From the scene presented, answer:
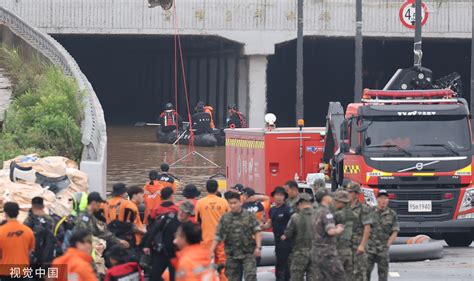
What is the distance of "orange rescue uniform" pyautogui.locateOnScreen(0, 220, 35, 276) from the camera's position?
45.3 ft

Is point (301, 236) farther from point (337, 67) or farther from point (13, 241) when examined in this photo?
point (337, 67)

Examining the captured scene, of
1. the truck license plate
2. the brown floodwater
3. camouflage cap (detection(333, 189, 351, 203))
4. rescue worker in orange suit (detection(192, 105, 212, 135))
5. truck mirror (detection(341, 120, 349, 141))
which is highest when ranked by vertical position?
truck mirror (detection(341, 120, 349, 141))

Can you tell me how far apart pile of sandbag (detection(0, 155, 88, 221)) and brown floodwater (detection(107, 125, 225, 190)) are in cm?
871

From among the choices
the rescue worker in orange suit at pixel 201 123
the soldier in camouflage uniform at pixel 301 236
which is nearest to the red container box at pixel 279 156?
the soldier in camouflage uniform at pixel 301 236

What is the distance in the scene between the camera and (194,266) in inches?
431

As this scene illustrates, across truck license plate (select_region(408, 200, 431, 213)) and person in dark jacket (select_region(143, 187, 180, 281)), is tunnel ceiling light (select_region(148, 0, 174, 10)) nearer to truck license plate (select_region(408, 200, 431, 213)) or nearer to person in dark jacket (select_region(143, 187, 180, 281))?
truck license plate (select_region(408, 200, 431, 213))

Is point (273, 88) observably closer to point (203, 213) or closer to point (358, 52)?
point (358, 52)

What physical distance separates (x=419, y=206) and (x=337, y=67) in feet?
128

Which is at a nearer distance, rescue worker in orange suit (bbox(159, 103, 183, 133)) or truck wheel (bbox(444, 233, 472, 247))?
truck wheel (bbox(444, 233, 472, 247))

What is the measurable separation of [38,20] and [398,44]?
1768 cm

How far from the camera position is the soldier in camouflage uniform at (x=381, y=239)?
1662 cm

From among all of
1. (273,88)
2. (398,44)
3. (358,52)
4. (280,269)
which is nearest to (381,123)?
(280,269)

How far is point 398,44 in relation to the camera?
55.2 m

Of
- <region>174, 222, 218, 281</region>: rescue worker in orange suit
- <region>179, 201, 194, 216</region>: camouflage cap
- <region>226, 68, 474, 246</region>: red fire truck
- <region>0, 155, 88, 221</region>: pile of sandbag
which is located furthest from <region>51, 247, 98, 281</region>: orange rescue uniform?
<region>226, 68, 474, 246</region>: red fire truck
